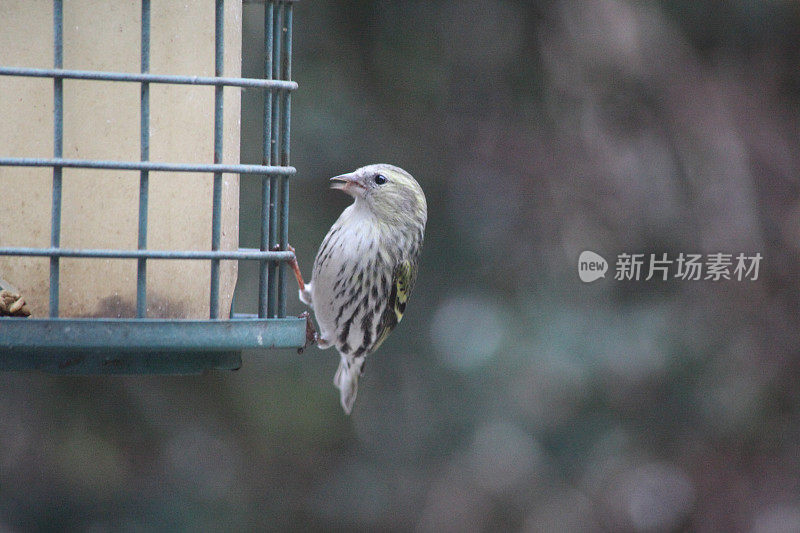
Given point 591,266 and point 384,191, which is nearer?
point 384,191

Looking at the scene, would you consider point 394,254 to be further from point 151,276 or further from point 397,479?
point 397,479

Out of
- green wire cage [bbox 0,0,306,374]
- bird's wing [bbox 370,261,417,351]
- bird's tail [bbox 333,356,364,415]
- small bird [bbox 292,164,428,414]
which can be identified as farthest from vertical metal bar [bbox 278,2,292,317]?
bird's tail [bbox 333,356,364,415]

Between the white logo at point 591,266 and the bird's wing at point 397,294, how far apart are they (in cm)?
215

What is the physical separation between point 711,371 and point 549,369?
1176mm

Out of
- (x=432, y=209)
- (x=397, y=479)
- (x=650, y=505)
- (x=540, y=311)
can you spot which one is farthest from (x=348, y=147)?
(x=650, y=505)

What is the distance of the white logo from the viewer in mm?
8633

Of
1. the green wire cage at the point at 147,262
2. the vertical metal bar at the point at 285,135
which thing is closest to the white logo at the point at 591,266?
the vertical metal bar at the point at 285,135

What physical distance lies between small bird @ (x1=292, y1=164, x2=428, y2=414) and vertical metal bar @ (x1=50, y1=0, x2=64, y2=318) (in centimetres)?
231

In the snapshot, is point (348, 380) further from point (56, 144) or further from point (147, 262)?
point (56, 144)

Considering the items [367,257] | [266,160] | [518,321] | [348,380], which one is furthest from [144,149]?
[518,321]

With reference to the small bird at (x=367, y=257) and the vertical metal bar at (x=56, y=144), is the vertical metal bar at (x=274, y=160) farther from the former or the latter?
the small bird at (x=367, y=257)

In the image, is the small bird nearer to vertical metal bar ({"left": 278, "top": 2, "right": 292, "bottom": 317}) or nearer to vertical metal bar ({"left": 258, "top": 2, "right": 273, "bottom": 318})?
vertical metal bar ({"left": 278, "top": 2, "right": 292, "bottom": 317})

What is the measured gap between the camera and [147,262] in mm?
4375

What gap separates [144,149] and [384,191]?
248 cm
